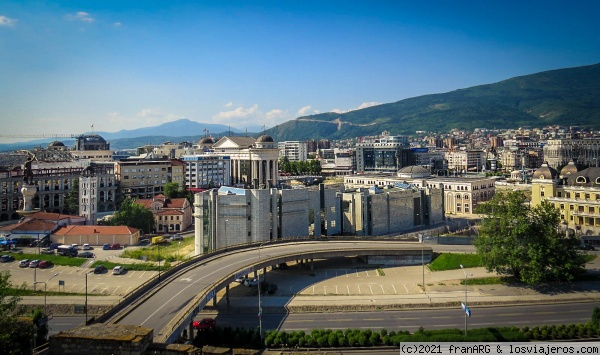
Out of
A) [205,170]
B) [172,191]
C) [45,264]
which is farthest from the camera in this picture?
[205,170]

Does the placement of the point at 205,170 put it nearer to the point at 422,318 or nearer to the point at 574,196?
the point at 574,196

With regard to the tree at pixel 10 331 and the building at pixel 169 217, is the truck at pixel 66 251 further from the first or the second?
the tree at pixel 10 331

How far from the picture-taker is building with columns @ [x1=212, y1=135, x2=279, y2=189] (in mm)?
88688

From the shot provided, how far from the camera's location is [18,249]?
5691cm

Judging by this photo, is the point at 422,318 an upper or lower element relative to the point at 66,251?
lower

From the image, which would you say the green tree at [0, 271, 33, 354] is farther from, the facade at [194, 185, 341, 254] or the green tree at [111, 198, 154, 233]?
the green tree at [111, 198, 154, 233]

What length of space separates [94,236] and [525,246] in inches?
2013

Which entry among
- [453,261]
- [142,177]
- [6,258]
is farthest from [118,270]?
[142,177]

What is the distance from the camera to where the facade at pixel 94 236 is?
60.1 m

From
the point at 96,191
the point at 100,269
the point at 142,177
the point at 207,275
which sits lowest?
the point at 100,269

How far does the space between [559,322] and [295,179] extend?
9762 cm

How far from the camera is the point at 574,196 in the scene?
61250 mm

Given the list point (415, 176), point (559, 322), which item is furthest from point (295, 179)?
point (559, 322)

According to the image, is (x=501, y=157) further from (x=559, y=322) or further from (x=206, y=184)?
(x=559, y=322)
